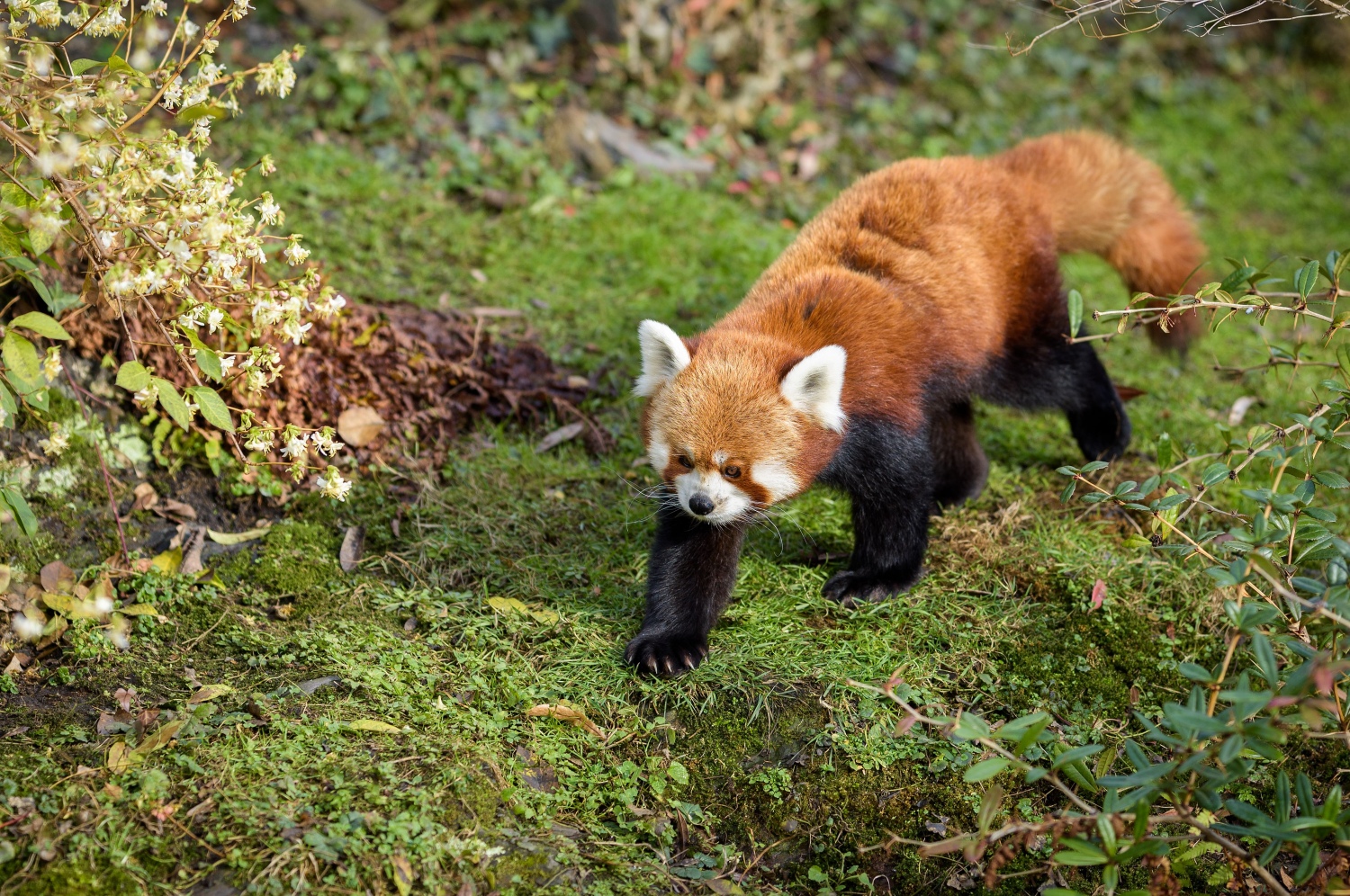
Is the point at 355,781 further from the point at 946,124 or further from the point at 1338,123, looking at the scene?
the point at 1338,123

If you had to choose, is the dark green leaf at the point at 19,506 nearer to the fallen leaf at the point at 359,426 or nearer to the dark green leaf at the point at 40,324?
the dark green leaf at the point at 40,324

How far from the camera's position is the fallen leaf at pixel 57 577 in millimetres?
3449

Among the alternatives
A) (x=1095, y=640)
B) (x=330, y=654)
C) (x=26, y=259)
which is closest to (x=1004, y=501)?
(x=1095, y=640)

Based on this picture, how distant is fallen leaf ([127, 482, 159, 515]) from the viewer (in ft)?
12.8

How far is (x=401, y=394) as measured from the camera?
14.9ft

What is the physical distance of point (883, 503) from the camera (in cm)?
373

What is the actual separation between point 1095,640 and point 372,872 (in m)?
2.49

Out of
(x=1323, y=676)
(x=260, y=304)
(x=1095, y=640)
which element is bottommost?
(x=1095, y=640)

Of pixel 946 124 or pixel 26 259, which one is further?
pixel 946 124

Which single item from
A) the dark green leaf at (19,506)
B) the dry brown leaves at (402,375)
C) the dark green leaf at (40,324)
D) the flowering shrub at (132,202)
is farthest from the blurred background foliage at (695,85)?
the dark green leaf at (19,506)

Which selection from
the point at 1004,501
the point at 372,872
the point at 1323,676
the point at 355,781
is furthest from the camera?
the point at 1004,501

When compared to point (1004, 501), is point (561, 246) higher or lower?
higher

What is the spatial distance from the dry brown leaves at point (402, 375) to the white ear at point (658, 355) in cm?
110

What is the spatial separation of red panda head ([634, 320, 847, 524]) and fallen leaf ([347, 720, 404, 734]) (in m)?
1.11
